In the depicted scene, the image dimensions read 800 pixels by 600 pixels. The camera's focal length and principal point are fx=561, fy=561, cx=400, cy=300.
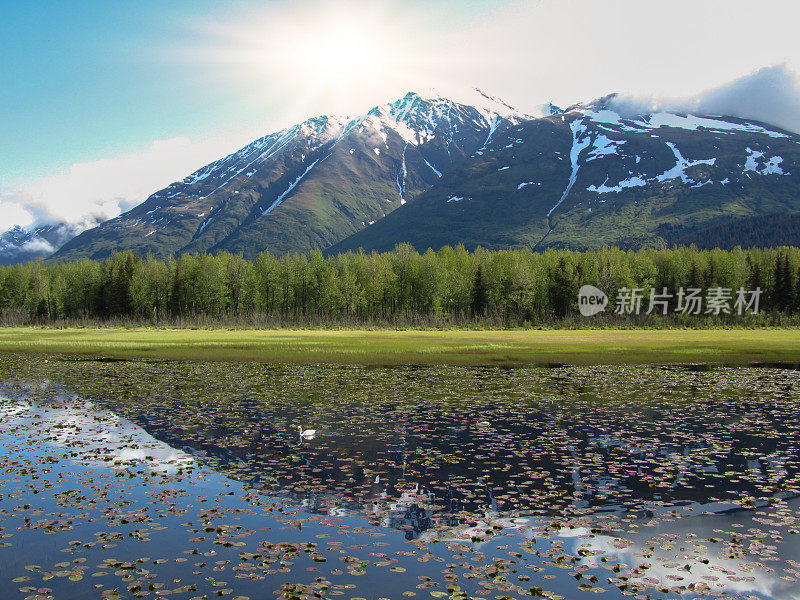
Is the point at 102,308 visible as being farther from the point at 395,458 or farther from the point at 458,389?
the point at 395,458

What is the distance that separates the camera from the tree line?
136375mm

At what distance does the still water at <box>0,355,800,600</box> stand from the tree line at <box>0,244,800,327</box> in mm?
102573

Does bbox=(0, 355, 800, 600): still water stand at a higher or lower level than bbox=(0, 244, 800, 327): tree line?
lower

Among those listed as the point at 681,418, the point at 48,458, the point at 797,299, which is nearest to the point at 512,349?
the point at 681,418

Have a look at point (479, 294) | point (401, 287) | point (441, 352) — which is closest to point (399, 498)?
point (441, 352)

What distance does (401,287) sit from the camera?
14412 centimetres

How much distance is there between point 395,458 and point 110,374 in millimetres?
33497

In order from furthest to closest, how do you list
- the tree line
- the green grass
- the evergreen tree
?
the evergreen tree → the tree line → the green grass

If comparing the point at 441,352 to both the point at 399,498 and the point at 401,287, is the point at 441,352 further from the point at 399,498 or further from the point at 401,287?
the point at 401,287

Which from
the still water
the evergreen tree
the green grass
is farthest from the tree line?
the still water

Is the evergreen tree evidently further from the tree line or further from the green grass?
the green grass

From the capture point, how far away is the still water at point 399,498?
10727 millimetres

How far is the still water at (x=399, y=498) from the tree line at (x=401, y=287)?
103m

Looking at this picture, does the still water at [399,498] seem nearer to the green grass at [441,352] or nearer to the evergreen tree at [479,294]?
the green grass at [441,352]
